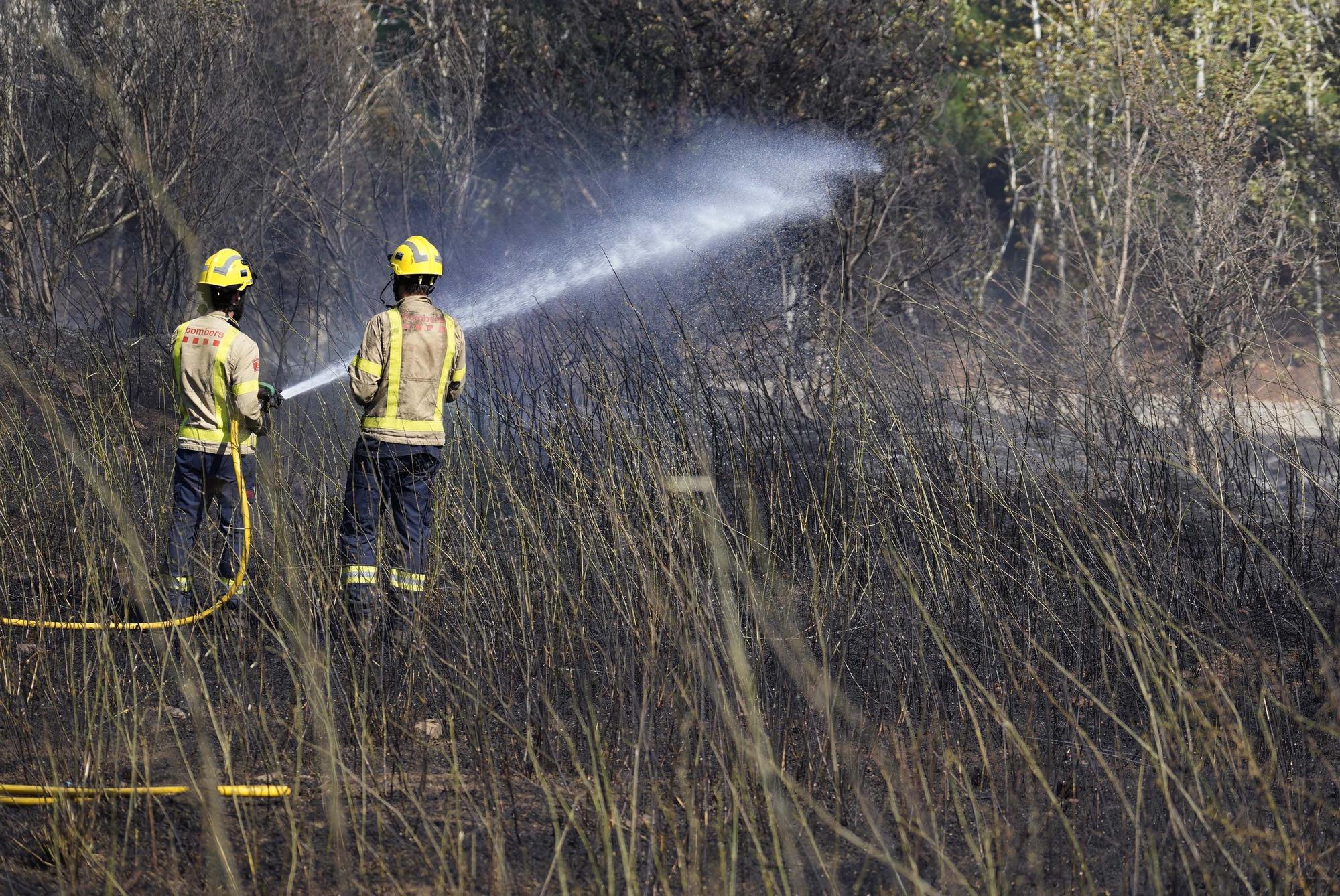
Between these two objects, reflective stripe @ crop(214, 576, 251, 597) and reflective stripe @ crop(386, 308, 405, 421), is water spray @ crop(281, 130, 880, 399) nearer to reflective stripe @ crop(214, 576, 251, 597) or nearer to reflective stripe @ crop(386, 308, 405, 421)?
reflective stripe @ crop(386, 308, 405, 421)

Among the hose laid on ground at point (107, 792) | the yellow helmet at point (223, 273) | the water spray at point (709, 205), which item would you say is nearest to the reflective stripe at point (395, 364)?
the yellow helmet at point (223, 273)

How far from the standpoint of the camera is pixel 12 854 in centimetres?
291

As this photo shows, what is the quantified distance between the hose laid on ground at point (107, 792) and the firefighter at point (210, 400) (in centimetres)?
162

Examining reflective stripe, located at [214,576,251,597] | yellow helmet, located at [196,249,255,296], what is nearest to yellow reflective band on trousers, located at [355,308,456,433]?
yellow helmet, located at [196,249,255,296]

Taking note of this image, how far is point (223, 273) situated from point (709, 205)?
298 inches

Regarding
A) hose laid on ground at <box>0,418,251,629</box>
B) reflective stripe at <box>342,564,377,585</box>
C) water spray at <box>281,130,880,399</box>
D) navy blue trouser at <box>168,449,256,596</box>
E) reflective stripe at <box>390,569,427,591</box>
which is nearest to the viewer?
hose laid on ground at <box>0,418,251,629</box>

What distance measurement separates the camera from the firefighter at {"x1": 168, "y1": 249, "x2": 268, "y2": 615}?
479 centimetres

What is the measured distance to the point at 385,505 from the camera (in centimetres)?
468

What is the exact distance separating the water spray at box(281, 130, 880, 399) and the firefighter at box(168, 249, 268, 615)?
530cm

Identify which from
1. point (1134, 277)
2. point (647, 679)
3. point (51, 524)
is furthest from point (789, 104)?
point (647, 679)

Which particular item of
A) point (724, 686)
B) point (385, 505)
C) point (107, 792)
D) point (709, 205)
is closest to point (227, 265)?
point (385, 505)

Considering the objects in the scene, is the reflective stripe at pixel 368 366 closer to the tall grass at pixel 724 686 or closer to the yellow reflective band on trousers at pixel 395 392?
the yellow reflective band on trousers at pixel 395 392

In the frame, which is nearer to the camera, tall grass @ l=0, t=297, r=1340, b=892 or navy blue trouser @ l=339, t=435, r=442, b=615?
tall grass @ l=0, t=297, r=1340, b=892

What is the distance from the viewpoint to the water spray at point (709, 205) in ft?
36.4
